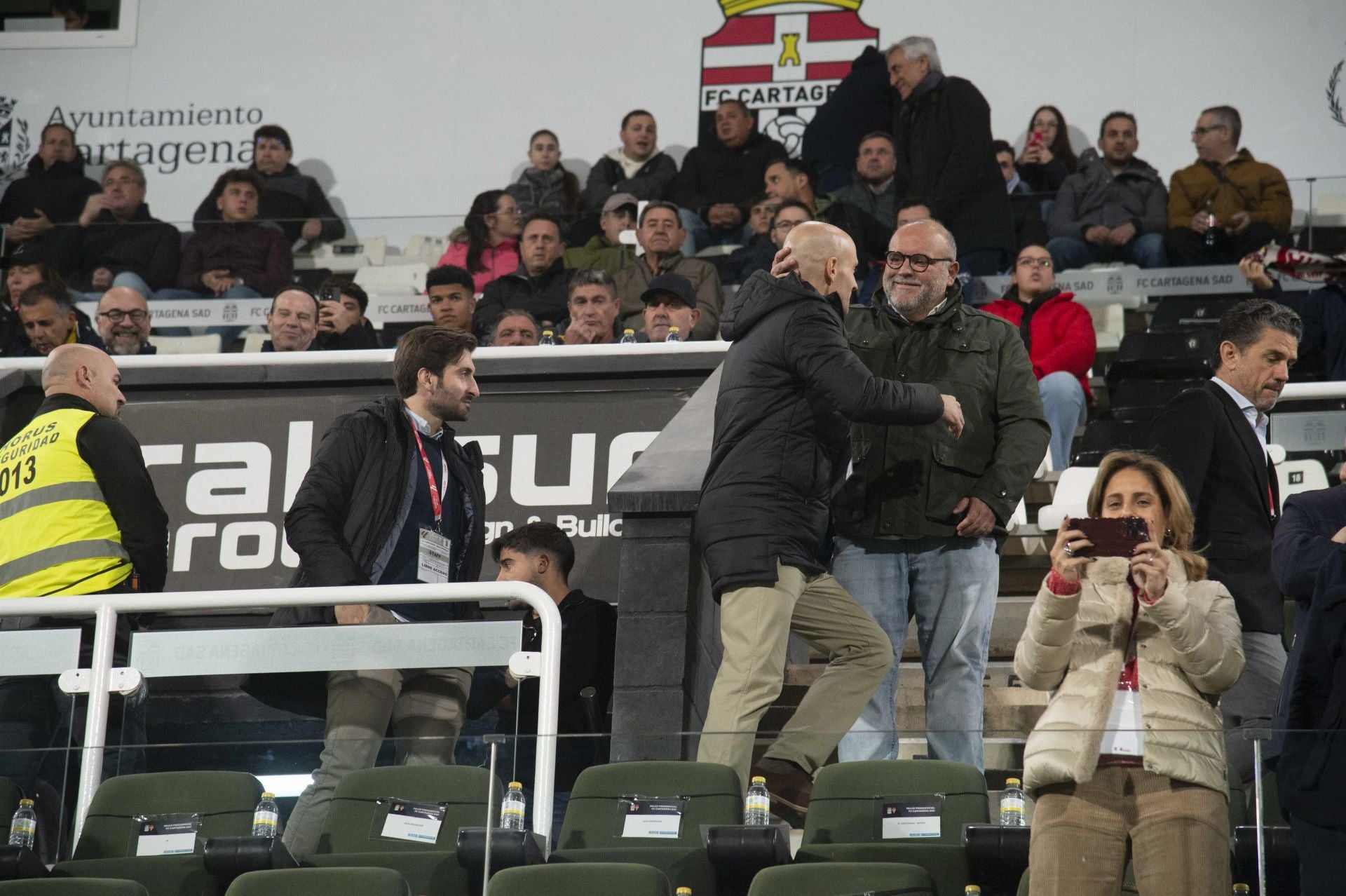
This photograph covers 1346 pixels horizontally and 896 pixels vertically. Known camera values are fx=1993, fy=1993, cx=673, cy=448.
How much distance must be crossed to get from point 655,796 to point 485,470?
4.13 m

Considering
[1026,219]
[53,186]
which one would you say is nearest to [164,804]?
[1026,219]

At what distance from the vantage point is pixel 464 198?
1461 centimetres

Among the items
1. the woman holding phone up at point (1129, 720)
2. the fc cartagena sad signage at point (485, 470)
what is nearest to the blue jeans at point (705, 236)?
the fc cartagena sad signage at point (485, 470)

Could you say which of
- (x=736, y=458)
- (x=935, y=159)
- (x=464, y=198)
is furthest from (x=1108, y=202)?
(x=736, y=458)

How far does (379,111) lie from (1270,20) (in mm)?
6423

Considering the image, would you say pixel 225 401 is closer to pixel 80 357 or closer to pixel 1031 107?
pixel 80 357

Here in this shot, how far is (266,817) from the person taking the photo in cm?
480

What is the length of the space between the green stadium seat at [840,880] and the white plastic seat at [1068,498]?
3.07 metres

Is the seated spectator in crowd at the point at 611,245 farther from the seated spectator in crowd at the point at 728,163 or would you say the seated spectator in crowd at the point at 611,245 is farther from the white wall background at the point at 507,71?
the white wall background at the point at 507,71

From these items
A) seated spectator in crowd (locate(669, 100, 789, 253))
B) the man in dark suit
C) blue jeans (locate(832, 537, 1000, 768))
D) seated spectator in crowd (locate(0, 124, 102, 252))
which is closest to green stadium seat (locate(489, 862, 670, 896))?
blue jeans (locate(832, 537, 1000, 768))

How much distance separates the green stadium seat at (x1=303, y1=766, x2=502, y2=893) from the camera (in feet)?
15.0

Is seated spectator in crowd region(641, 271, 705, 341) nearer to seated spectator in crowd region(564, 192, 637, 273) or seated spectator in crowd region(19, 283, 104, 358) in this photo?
seated spectator in crowd region(564, 192, 637, 273)

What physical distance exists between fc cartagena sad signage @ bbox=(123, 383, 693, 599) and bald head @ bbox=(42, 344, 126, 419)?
2103 mm

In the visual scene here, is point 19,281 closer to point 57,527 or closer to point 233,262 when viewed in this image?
point 233,262
